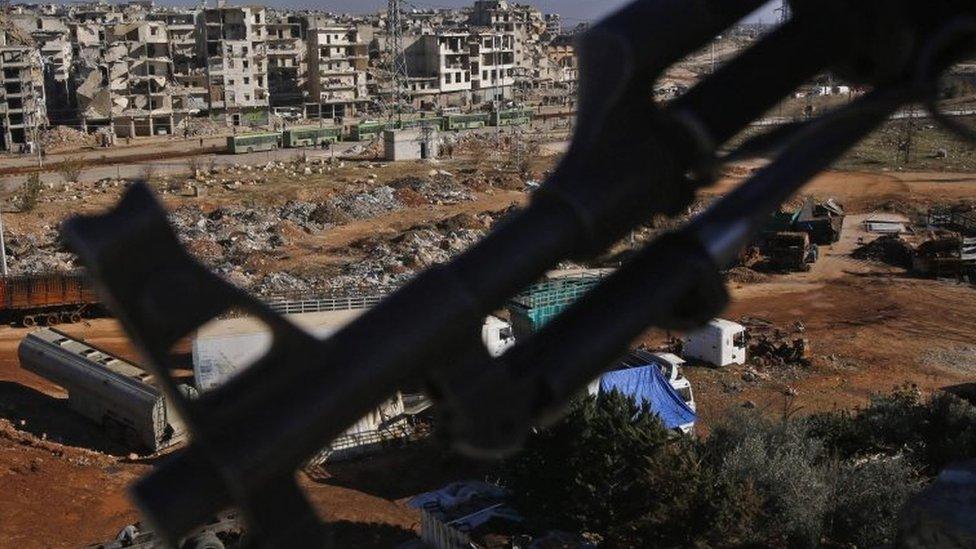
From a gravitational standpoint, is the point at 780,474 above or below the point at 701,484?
below

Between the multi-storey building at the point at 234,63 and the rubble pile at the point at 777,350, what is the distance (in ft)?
193

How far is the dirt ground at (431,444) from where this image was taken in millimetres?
13086

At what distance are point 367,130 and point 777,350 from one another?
48.5m

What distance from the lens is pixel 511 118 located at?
72.4 meters

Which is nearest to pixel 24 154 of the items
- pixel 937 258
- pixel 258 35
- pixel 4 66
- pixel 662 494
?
pixel 4 66

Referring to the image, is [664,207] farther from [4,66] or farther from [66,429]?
[4,66]

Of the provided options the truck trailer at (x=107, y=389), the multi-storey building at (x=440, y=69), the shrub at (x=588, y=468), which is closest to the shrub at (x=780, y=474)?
the shrub at (x=588, y=468)

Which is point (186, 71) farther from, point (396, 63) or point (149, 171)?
point (149, 171)

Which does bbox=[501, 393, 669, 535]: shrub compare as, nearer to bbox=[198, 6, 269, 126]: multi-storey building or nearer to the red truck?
the red truck

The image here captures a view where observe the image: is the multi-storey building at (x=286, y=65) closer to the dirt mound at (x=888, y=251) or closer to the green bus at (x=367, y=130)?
the green bus at (x=367, y=130)

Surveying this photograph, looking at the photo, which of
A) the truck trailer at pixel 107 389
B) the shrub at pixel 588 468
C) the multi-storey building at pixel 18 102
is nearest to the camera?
the shrub at pixel 588 468

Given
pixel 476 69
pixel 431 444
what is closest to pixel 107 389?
pixel 431 444

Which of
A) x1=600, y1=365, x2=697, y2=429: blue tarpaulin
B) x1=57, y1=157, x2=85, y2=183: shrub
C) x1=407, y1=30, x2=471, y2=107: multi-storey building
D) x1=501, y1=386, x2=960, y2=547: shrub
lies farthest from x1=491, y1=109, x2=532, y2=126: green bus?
x1=501, y1=386, x2=960, y2=547: shrub

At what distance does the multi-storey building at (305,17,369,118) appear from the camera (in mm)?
79500
